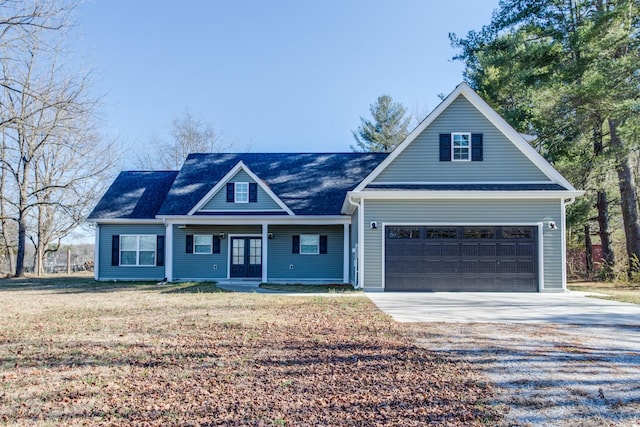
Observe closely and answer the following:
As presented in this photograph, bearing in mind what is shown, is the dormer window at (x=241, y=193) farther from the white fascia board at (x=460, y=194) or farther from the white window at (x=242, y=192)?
the white fascia board at (x=460, y=194)

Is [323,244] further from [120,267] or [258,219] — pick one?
[120,267]

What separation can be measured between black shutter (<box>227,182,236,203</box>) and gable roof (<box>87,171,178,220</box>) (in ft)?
12.5

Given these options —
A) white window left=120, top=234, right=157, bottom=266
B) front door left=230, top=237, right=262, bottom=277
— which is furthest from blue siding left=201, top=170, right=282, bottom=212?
white window left=120, top=234, right=157, bottom=266

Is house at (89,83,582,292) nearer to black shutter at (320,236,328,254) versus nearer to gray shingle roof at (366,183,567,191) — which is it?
gray shingle roof at (366,183,567,191)

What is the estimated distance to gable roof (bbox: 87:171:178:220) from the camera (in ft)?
62.3

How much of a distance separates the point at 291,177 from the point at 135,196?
7.04 meters

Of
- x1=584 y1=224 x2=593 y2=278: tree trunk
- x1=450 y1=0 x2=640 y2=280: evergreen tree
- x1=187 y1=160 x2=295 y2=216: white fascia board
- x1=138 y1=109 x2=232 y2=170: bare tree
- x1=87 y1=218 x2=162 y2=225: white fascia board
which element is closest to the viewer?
x1=450 y1=0 x2=640 y2=280: evergreen tree

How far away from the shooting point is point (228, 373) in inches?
193

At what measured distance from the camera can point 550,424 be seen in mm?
3654

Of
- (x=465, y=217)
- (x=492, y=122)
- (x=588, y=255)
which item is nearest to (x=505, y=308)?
(x=465, y=217)

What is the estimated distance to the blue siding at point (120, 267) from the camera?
18.9 meters

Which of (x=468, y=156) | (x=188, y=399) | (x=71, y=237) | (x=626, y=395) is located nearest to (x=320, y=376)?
Result: (x=188, y=399)

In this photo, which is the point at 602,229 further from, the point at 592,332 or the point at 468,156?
the point at 592,332

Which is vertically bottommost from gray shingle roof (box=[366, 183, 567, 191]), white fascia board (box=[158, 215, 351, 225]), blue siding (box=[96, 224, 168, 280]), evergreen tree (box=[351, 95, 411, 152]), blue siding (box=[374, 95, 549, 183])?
blue siding (box=[96, 224, 168, 280])
